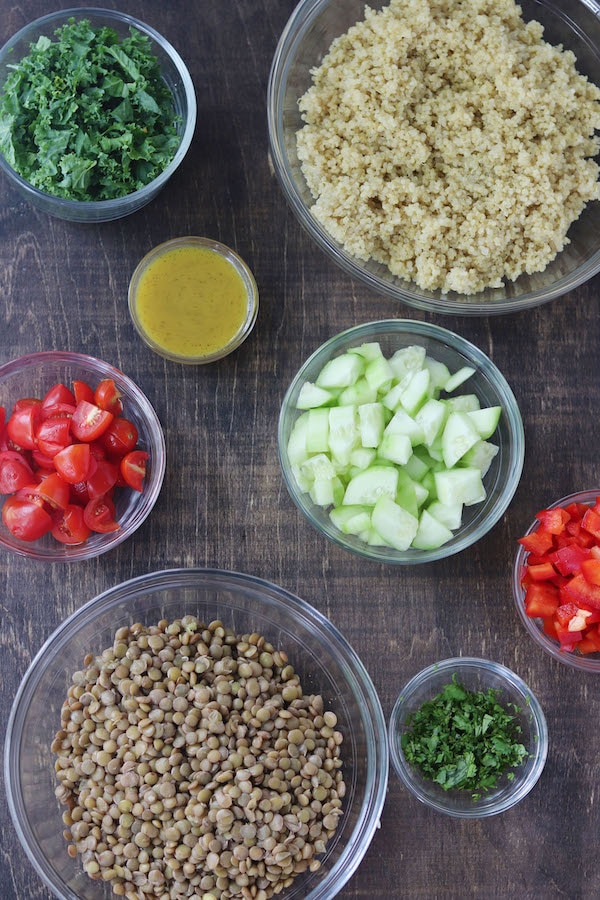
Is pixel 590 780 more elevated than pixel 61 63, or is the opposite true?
pixel 61 63

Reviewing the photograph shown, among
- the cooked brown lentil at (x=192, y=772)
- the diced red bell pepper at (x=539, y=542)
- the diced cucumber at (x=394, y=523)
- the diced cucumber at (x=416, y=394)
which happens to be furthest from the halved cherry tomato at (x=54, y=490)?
the diced red bell pepper at (x=539, y=542)

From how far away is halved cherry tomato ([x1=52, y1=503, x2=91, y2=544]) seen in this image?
213 cm

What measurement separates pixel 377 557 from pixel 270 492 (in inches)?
15.7

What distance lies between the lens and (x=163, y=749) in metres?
2.01

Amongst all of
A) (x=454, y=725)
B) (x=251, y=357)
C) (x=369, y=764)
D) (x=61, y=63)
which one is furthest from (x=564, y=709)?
(x=61, y=63)

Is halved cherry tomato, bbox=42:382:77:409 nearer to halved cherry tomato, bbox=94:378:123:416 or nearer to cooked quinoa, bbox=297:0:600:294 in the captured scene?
halved cherry tomato, bbox=94:378:123:416

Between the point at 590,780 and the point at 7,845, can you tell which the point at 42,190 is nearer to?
the point at 7,845

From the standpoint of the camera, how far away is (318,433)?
2127mm

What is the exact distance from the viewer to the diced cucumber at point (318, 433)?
212cm

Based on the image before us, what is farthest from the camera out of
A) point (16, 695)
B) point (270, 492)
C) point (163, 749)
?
point (270, 492)

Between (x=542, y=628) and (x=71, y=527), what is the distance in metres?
1.45

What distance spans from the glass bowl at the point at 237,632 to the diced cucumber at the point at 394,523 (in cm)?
34

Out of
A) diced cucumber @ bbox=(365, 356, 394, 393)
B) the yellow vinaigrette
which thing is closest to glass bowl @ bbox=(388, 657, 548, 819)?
diced cucumber @ bbox=(365, 356, 394, 393)

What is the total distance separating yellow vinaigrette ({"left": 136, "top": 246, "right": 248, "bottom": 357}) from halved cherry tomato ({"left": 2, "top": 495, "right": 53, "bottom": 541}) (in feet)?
1.97
